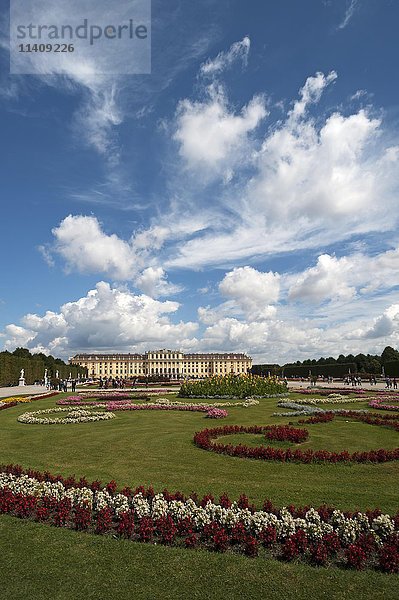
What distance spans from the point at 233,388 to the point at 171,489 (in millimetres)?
21311

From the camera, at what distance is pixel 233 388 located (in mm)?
29484

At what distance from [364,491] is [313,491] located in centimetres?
100

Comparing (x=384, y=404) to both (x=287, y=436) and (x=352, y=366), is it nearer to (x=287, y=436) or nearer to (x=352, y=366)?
(x=287, y=436)

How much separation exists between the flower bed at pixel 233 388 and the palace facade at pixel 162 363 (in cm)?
14876

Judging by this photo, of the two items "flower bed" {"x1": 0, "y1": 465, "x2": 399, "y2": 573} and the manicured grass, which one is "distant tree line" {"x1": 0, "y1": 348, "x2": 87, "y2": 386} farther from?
the manicured grass

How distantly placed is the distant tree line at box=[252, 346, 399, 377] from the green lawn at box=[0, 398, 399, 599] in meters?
50.3

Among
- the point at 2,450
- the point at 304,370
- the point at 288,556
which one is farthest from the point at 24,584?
the point at 304,370

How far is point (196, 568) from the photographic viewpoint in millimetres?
5570

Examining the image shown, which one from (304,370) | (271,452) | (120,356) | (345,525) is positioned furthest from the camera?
(120,356)

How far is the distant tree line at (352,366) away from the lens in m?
62.7

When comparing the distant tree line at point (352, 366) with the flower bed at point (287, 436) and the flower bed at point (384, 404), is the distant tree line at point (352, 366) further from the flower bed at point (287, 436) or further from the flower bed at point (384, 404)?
the flower bed at point (287, 436)

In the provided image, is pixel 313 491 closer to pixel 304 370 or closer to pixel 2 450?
pixel 2 450

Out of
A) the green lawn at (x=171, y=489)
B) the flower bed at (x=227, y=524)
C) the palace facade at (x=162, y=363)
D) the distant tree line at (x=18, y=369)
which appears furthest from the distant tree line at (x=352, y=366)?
the palace facade at (x=162, y=363)

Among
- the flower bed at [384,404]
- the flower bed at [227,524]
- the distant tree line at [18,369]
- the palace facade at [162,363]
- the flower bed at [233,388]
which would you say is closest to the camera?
the flower bed at [227,524]
